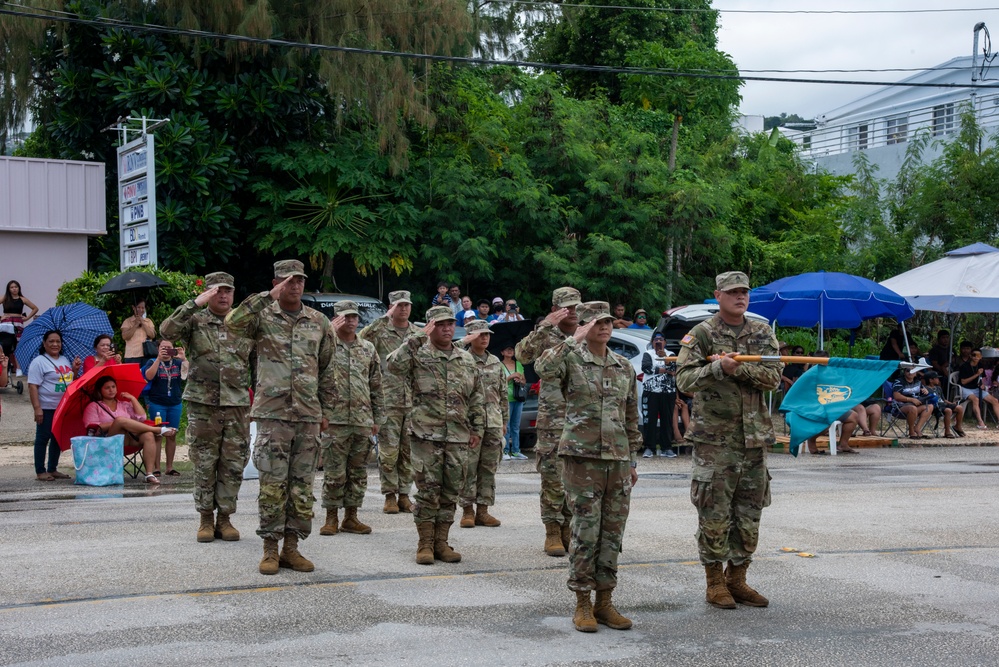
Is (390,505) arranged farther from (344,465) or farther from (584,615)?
(584,615)

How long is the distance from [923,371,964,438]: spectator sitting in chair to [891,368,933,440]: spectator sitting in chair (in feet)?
0.80

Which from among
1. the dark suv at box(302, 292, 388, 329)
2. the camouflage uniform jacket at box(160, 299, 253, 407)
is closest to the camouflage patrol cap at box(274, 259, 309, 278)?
the camouflage uniform jacket at box(160, 299, 253, 407)

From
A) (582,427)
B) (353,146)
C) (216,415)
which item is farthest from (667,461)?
(353,146)

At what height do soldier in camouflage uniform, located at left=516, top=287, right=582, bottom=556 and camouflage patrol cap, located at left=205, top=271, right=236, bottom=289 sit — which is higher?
camouflage patrol cap, located at left=205, top=271, right=236, bottom=289

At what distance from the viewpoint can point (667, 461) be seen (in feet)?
54.9

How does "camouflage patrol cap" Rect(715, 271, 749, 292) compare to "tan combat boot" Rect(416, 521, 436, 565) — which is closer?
"camouflage patrol cap" Rect(715, 271, 749, 292)

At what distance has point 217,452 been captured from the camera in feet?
30.8

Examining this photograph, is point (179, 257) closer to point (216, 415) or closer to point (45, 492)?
point (45, 492)

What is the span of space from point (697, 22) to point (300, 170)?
18416 mm

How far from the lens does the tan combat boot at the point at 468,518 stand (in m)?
10.2

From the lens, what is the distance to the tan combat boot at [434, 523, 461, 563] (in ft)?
28.0

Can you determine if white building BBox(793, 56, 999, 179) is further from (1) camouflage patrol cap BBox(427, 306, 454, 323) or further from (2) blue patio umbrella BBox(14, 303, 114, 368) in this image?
(1) camouflage patrol cap BBox(427, 306, 454, 323)

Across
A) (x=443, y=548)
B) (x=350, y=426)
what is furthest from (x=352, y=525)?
(x=443, y=548)

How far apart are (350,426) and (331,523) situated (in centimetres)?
88
